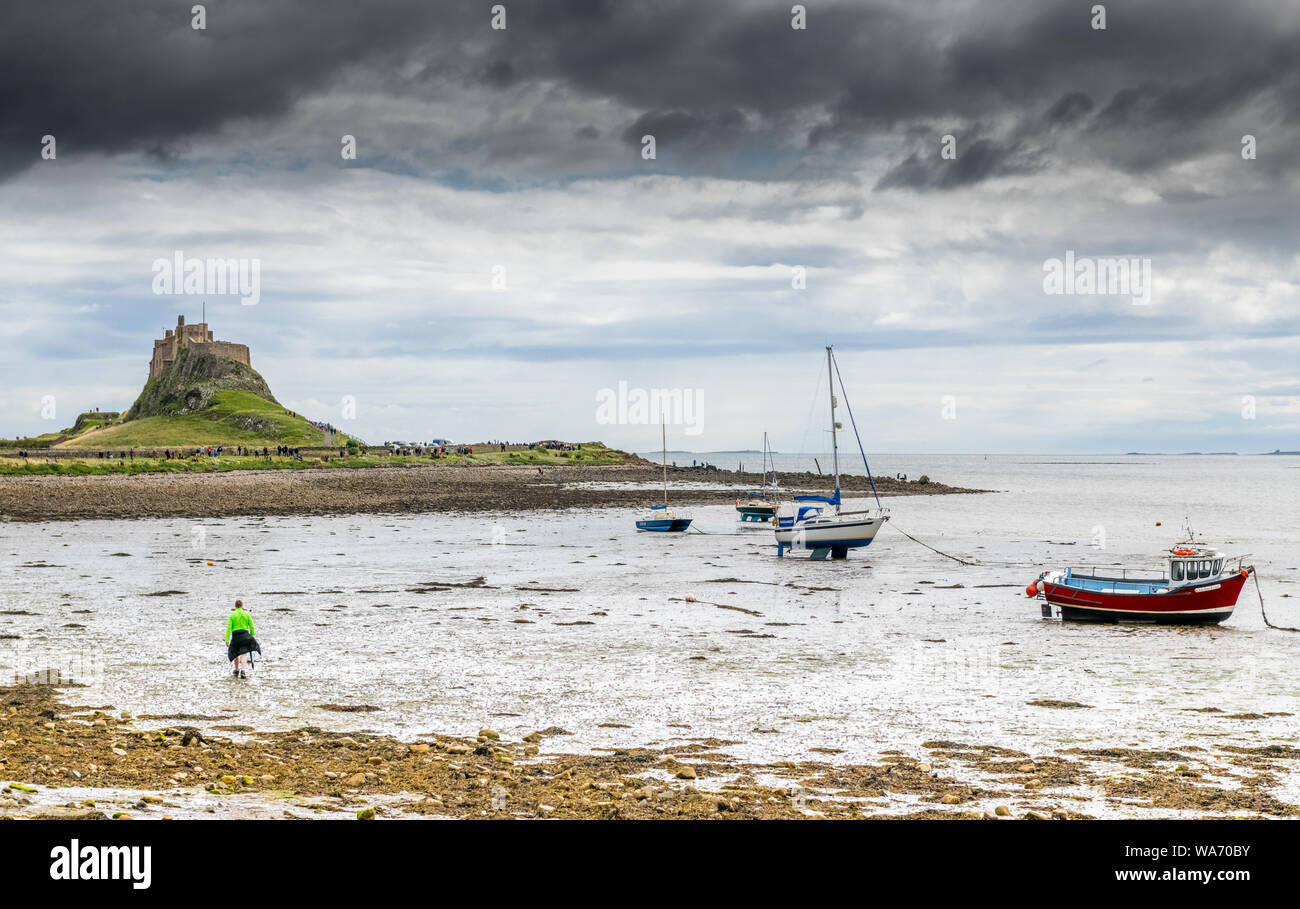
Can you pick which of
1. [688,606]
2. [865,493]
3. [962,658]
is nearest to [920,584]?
[688,606]

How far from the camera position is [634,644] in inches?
1021

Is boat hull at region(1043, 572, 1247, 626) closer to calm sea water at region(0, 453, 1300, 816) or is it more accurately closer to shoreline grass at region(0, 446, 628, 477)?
calm sea water at region(0, 453, 1300, 816)

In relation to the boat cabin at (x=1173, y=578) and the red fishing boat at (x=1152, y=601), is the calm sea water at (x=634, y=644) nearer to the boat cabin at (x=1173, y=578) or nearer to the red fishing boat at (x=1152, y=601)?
the red fishing boat at (x=1152, y=601)

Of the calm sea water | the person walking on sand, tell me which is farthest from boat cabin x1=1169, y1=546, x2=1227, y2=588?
the person walking on sand

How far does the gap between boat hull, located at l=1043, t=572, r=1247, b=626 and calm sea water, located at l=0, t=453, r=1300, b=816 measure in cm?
72

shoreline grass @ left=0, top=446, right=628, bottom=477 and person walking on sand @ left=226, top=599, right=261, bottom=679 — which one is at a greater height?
shoreline grass @ left=0, top=446, right=628, bottom=477

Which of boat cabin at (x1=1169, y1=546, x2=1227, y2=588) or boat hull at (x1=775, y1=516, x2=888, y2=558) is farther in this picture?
boat hull at (x1=775, y1=516, x2=888, y2=558)

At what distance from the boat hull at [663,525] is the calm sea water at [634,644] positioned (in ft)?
28.2

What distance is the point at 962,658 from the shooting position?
24781 mm

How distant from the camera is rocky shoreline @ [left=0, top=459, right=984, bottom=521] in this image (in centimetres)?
7325

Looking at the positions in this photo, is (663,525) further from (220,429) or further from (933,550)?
(220,429)

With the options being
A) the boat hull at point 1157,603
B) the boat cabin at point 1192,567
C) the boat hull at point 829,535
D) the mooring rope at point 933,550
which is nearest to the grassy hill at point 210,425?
the mooring rope at point 933,550
